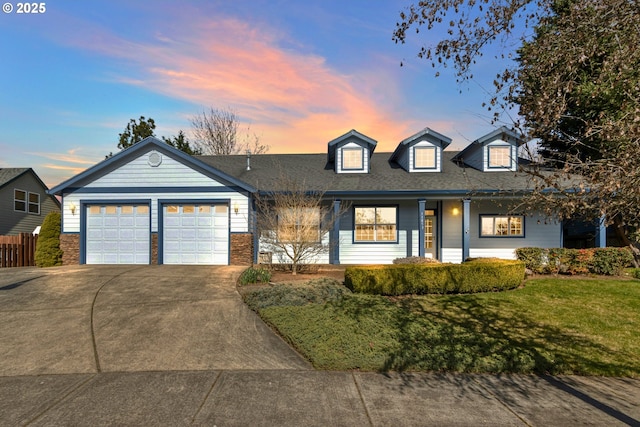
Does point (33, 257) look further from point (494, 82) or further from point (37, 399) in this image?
point (494, 82)

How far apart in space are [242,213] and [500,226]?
1142 cm

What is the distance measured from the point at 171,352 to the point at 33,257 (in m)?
13.8

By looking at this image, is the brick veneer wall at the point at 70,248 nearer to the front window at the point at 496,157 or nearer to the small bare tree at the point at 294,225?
the small bare tree at the point at 294,225

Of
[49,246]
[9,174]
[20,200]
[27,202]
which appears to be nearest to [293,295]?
[49,246]

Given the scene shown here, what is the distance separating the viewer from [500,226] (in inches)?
618

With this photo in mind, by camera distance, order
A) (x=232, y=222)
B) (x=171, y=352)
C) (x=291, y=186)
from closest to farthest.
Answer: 1. (x=171, y=352)
2. (x=291, y=186)
3. (x=232, y=222)

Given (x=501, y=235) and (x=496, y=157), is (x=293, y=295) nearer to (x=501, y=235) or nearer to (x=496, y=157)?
(x=501, y=235)

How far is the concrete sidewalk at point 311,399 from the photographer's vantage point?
3.99 m

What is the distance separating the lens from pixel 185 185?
14516 millimetres

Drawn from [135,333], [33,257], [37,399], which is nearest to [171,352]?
[135,333]

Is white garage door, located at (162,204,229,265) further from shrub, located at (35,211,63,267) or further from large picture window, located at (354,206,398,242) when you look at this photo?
large picture window, located at (354,206,398,242)

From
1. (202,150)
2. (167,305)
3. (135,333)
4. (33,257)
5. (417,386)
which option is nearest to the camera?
(417,386)

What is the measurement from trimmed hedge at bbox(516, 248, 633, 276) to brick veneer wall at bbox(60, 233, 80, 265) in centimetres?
1733

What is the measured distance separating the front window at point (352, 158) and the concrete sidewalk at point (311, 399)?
12314 millimetres
